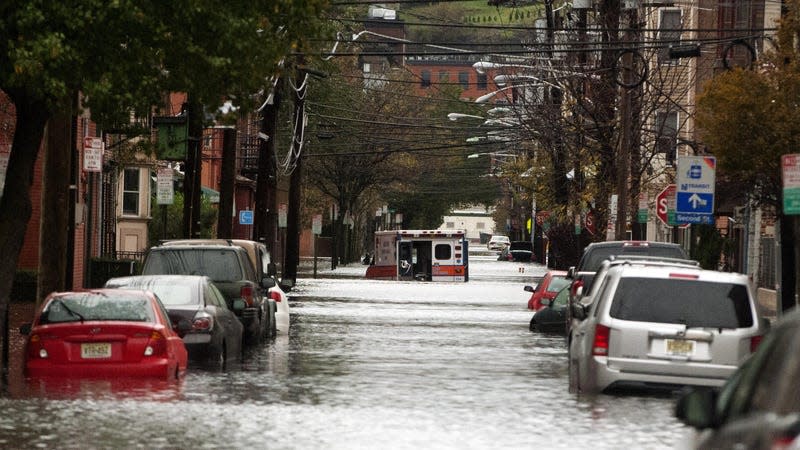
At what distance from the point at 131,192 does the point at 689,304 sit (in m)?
42.8

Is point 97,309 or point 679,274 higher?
point 679,274

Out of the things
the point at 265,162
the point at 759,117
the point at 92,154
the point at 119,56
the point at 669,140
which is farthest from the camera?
the point at 669,140

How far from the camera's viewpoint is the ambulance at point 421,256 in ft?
244

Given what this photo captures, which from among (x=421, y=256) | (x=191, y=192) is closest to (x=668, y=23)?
(x=421, y=256)

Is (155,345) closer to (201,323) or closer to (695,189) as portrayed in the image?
(201,323)

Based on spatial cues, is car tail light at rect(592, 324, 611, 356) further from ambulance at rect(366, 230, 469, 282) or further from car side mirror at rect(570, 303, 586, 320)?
→ ambulance at rect(366, 230, 469, 282)

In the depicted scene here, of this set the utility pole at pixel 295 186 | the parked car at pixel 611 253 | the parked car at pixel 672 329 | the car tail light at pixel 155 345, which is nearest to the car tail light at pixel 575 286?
the parked car at pixel 611 253

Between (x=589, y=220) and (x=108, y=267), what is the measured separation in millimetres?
21478

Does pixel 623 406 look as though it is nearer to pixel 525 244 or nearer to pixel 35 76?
pixel 35 76

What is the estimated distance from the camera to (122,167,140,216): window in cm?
5791

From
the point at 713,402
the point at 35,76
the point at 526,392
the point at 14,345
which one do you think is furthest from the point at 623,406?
the point at 14,345

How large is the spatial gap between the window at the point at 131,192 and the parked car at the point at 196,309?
3550cm

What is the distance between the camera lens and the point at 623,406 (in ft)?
55.3

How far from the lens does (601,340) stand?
17047 mm
